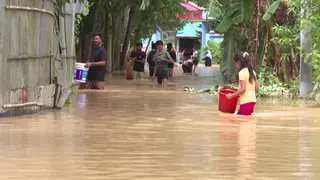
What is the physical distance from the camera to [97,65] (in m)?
20.9

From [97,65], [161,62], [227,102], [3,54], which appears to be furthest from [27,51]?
[161,62]

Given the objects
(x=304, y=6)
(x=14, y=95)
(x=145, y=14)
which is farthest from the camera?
(x=145, y=14)

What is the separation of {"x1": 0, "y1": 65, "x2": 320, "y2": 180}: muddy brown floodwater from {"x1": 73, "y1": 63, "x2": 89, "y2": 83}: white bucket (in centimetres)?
448

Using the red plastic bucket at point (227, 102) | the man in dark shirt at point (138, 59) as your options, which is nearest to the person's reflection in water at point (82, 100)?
the red plastic bucket at point (227, 102)

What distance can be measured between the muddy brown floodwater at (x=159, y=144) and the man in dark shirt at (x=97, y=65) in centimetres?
460

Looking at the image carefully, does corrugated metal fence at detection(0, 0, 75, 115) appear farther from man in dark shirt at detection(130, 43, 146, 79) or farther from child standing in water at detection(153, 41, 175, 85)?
man in dark shirt at detection(130, 43, 146, 79)

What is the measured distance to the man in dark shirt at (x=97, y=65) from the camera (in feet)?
68.4

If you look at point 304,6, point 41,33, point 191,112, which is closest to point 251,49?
point 304,6

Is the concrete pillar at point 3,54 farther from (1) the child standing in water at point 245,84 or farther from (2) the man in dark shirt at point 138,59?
(2) the man in dark shirt at point 138,59

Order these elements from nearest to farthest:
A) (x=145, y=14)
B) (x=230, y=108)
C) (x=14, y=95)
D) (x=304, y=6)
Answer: (x=14, y=95) < (x=230, y=108) < (x=304, y=6) < (x=145, y=14)

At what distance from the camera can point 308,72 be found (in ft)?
61.8

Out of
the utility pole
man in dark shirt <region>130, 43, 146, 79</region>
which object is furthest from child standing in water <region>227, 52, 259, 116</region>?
man in dark shirt <region>130, 43, 146, 79</region>

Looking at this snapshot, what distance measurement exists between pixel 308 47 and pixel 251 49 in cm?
276

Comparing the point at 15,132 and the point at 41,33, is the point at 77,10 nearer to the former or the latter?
the point at 41,33
